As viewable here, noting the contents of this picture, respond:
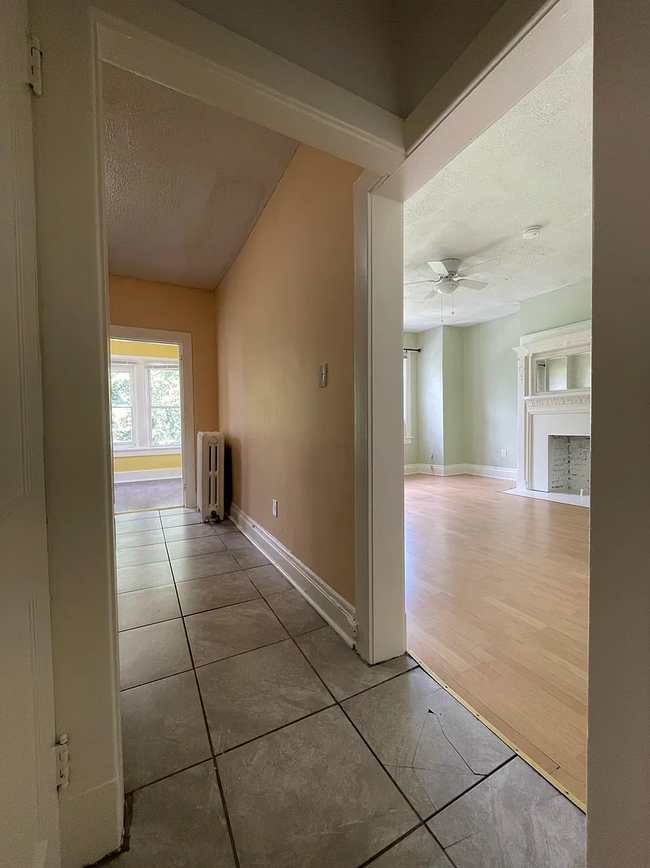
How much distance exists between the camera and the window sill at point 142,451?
6250mm

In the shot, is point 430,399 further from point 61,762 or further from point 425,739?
point 61,762

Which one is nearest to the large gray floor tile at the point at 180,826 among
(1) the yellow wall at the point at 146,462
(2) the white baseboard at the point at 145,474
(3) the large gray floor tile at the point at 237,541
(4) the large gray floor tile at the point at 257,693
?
(4) the large gray floor tile at the point at 257,693

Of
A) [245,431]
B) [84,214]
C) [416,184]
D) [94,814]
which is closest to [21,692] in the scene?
[94,814]

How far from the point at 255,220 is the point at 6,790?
3045mm

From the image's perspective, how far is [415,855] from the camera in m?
0.80

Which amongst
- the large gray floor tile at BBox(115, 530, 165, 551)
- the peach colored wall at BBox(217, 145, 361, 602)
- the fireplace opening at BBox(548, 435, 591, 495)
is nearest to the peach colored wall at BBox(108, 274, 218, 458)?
the peach colored wall at BBox(217, 145, 361, 602)

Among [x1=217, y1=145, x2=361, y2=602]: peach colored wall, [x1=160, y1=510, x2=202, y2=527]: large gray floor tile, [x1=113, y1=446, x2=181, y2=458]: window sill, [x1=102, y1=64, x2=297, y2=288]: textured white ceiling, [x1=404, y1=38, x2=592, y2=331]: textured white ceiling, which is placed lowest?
[x1=160, y1=510, x2=202, y2=527]: large gray floor tile

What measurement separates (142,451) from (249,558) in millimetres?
4795

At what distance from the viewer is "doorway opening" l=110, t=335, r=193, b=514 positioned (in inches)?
245

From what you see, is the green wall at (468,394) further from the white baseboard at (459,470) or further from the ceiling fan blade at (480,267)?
the ceiling fan blade at (480,267)

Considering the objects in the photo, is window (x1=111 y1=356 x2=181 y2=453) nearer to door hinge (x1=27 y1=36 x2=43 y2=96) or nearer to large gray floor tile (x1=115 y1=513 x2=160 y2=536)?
large gray floor tile (x1=115 y1=513 x2=160 y2=536)

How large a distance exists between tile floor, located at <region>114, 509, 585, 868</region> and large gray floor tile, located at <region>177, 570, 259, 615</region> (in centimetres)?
21

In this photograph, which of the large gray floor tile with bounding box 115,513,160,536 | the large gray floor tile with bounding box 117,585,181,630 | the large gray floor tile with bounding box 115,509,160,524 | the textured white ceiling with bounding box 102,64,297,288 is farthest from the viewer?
the large gray floor tile with bounding box 115,509,160,524

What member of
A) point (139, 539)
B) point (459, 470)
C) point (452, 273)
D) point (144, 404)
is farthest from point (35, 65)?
point (459, 470)
